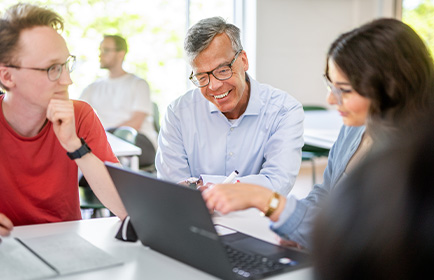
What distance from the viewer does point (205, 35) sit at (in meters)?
2.04

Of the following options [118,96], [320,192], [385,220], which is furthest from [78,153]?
[118,96]

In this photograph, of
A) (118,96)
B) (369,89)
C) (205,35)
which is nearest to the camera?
(369,89)

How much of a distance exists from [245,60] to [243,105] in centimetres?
19

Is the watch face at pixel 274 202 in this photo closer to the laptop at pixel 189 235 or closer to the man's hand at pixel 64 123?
the laptop at pixel 189 235

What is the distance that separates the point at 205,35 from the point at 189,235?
110cm

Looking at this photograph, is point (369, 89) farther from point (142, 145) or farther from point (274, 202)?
point (142, 145)

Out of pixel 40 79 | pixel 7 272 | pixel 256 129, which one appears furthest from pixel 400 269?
pixel 256 129

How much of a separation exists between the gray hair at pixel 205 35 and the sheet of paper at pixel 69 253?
92 centimetres

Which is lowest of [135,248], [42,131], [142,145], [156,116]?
[142,145]

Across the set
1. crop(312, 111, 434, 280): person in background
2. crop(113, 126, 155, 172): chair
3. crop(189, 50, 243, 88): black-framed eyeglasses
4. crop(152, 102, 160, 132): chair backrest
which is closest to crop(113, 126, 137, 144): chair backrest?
crop(113, 126, 155, 172): chair

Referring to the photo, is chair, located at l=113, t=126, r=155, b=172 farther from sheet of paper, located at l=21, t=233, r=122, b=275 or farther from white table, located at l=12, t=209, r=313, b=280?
sheet of paper, located at l=21, t=233, r=122, b=275

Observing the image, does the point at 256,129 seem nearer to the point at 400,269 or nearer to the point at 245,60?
the point at 245,60

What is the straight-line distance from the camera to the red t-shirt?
1741 mm

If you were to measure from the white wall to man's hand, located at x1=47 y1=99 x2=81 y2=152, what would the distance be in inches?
174
